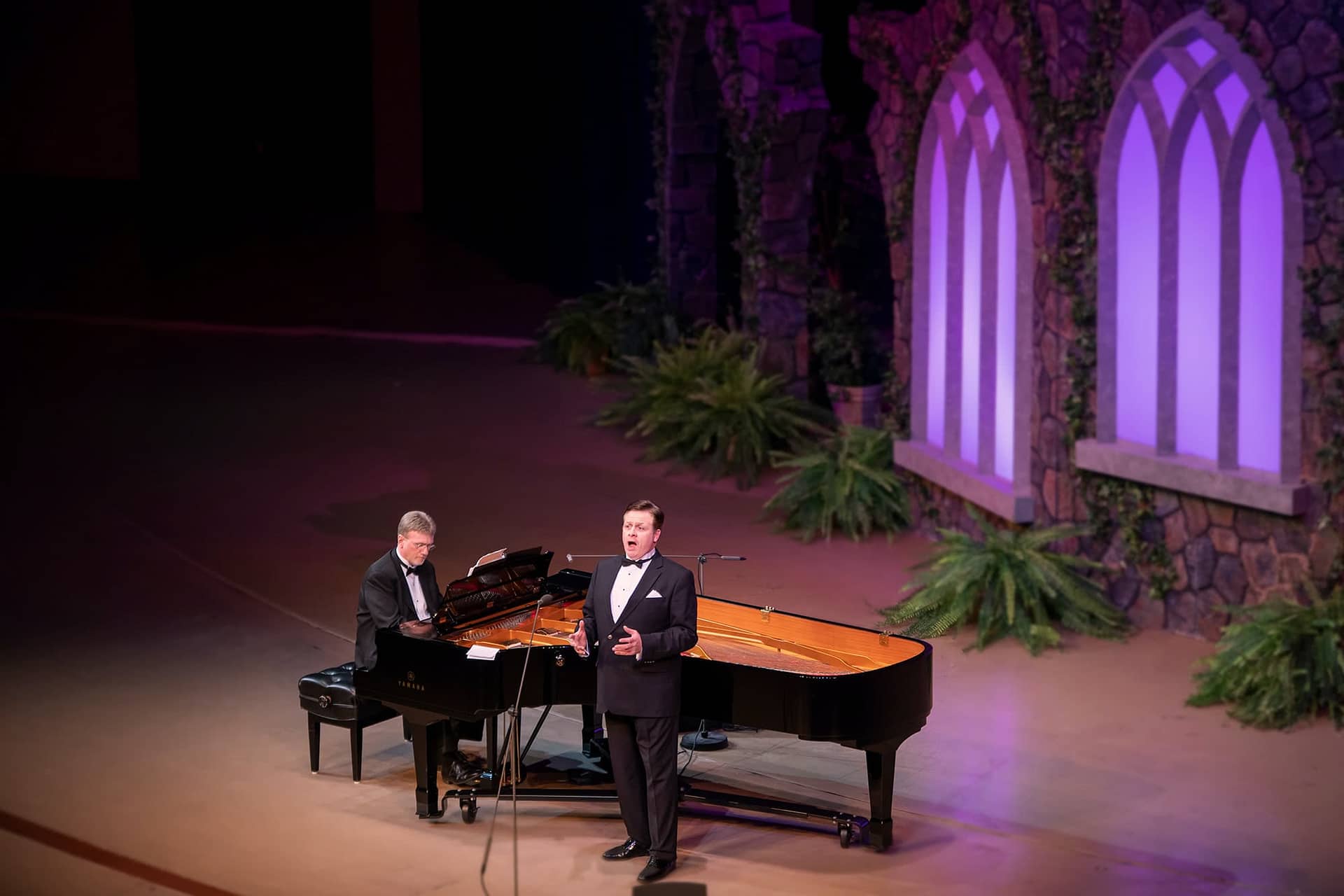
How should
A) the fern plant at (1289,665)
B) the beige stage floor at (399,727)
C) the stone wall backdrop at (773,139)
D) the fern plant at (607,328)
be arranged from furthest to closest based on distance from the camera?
the fern plant at (607,328) < the stone wall backdrop at (773,139) < the fern plant at (1289,665) < the beige stage floor at (399,727)

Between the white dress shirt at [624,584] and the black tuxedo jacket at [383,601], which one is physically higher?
the white dress shirt at [624,584]

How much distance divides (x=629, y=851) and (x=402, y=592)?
1.55 metres

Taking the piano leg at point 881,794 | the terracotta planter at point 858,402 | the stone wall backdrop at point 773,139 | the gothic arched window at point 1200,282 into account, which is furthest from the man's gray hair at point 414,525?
the stone wall backdrop at point 773,139

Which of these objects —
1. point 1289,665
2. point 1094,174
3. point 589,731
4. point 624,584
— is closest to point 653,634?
point 624,584

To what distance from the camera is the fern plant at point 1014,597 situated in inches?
432

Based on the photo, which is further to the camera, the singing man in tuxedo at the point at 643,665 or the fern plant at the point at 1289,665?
the fern plant at the point at 1289,665

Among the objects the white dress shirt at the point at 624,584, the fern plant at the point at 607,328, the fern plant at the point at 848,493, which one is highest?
the fern plant at the point at 607,328

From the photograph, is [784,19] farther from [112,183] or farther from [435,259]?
[112,183]

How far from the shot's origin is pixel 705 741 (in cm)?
926

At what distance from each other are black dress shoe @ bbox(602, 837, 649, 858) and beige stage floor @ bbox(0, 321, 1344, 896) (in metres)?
0.11

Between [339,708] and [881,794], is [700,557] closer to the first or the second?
[881,794]

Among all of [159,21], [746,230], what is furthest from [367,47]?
[746,230]

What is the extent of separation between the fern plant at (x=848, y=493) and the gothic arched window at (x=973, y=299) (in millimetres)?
261

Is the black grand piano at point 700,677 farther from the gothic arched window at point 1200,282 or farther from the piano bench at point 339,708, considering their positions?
the gothic arched window at point 1200,282
